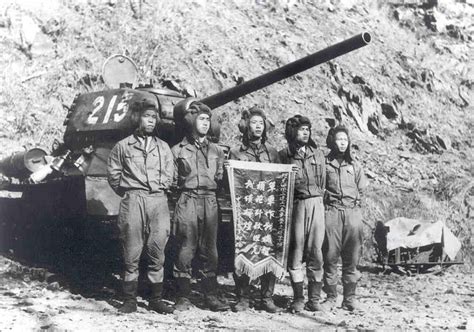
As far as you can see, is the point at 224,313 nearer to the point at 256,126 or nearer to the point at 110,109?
the point at 256,126

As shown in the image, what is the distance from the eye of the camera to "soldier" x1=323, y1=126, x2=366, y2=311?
6.16 m

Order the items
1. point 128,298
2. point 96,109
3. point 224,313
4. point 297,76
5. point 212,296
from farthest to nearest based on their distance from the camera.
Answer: point 297,76 < point 96,109 < point 212,296 < point 224,313 < point 128,298

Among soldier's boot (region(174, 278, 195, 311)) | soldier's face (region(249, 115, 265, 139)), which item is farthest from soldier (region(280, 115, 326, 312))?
soldier's boot (region(174, 278, 195, 311))

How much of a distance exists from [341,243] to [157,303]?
206 cm

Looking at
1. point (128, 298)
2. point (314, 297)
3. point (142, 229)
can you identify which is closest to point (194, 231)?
point (142, 229)

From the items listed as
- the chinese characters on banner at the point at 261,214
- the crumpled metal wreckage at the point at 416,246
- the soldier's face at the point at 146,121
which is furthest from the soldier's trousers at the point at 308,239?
the crumpled metal wreckage at the point at 416,246

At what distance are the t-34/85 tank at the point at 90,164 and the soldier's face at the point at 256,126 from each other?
3.91 ft

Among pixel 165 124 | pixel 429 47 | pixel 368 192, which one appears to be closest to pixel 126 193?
pixel 165 124

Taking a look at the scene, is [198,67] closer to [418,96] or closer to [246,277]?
[418,96]

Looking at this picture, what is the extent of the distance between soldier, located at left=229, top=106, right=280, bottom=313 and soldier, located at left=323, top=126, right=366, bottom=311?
66 cm

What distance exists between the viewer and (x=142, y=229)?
5.60 m

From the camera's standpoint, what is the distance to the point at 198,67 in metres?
13.8

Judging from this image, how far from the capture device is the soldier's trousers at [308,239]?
5.95 metres

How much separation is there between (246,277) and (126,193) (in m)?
1.51
